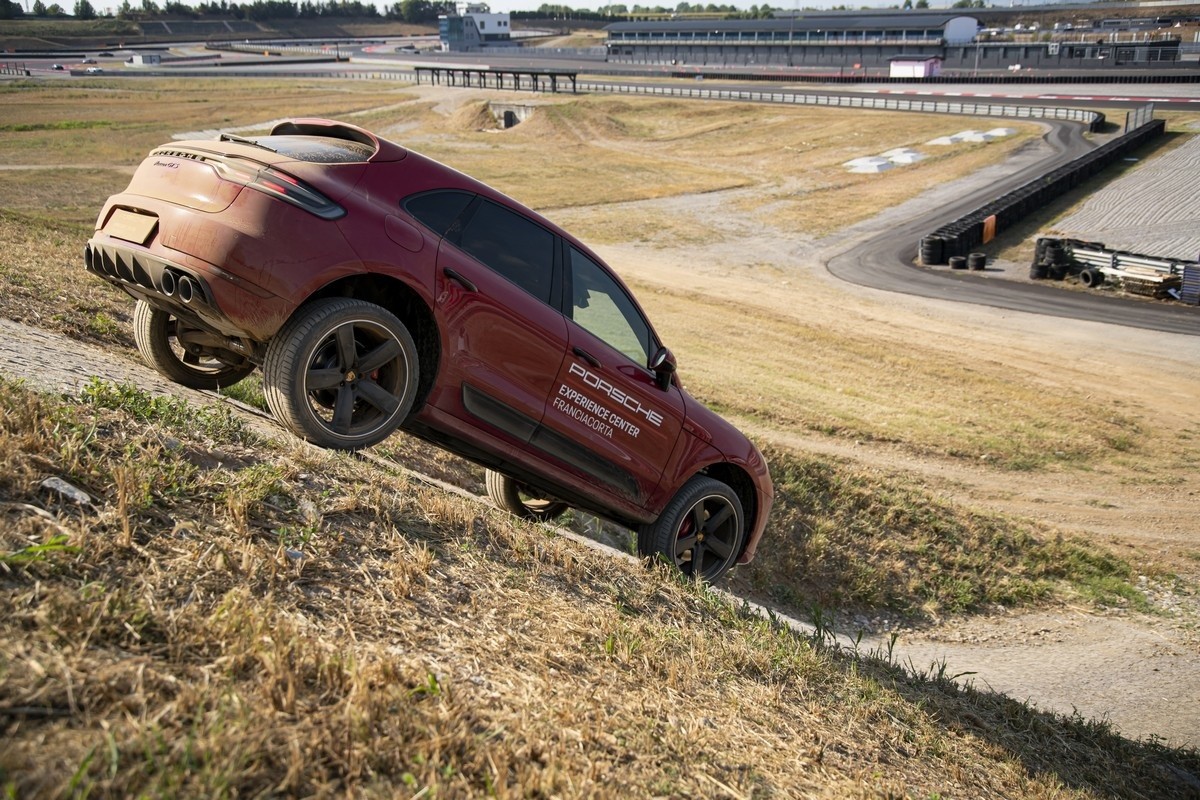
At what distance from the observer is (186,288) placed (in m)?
4.89

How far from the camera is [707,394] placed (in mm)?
15445

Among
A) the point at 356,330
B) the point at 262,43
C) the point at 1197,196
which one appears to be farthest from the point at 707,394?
the point at 262,43

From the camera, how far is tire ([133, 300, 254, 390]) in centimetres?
621

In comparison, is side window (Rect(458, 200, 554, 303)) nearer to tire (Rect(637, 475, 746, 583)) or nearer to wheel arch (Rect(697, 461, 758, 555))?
tire (Rect(637, 475, 746, 583))

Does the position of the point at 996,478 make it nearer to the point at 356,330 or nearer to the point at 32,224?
the point at 356,330

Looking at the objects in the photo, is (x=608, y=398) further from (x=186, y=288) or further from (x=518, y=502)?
(x=186, y=288)

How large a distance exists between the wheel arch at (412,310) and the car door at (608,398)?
773 millimetres

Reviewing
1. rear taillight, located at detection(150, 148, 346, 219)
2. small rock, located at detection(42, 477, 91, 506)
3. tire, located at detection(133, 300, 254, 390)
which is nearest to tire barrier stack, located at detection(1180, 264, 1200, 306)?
tire, located at detection(133, 300, 254, 390)

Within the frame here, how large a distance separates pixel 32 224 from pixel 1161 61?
87493 millimetres

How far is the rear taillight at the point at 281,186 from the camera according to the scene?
502cm

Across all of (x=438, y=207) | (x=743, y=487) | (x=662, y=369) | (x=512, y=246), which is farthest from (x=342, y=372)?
(x=743, y=487)

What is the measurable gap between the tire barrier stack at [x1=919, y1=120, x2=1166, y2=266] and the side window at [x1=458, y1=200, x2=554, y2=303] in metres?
28.6

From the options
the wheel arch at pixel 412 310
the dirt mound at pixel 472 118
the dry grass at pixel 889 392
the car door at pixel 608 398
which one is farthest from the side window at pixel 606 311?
the dirt mound at pixel 472 118

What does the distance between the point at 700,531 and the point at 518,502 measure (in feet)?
5.05
